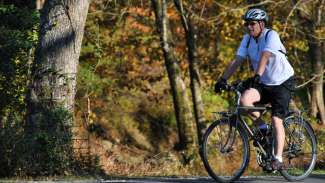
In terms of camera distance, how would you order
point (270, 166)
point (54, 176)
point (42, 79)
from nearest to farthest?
1. point (270, 166)
2. point (54, 176)
3. point (42, 79)

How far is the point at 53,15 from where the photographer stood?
11453 mm

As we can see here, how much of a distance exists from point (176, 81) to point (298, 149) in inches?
595

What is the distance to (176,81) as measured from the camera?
2509cm

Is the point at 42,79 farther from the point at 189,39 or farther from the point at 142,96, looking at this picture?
the point at 142,96

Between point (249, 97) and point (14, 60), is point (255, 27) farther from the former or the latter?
point (14, 60)

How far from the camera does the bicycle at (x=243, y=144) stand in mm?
9234

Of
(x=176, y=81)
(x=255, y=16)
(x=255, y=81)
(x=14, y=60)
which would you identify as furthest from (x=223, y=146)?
(x=176, y=81)

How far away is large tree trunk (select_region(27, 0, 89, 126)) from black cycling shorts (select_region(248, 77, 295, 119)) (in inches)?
115

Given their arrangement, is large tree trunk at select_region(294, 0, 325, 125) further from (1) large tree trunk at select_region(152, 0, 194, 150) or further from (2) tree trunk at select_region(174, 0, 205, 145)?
(1) large tree trunk at select_region(152, 0, 194, 150)

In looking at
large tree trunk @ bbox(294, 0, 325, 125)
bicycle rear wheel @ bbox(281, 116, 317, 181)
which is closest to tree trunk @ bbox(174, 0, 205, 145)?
large tree trunk @ bbox(294, 0, 325, 125)

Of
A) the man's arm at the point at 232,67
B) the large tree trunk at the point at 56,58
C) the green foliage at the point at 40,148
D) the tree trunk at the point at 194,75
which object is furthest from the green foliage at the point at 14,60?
the tree trunk at the point at 194,75

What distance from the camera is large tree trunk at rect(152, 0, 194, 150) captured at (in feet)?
80.3

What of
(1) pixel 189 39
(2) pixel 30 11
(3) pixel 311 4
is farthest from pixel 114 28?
(2) pixel 30 11

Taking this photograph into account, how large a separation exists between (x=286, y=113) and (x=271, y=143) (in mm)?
445
